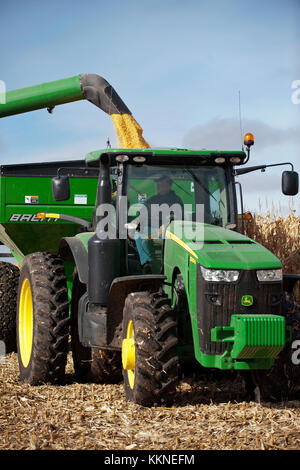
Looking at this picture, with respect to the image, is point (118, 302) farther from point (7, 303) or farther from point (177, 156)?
point (7, 303)

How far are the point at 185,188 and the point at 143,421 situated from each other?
228 centimetres

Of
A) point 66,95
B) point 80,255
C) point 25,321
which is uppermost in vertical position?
point 66,95

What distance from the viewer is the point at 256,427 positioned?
503 cm

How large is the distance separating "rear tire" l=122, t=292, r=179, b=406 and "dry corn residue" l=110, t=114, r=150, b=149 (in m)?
4.23

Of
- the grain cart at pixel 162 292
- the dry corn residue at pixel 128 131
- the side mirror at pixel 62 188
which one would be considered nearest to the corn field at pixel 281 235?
the dry corn residue at pixel 128 131

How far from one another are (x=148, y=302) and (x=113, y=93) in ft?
17.8

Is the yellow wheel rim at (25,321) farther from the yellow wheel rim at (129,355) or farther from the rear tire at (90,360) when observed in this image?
the yellow wheel rim at (129,355)

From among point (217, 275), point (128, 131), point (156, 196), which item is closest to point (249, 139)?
point (156, 196)

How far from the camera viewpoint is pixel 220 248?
18.5 feet

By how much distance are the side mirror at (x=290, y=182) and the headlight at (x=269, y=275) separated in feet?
3.61

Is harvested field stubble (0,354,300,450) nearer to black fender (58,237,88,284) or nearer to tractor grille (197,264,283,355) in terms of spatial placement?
tractor grille (197,264,283,355)

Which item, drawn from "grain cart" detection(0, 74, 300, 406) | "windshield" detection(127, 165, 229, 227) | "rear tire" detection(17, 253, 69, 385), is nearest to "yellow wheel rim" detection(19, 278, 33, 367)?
"grain cart" detection(0, 74, 300, 406)

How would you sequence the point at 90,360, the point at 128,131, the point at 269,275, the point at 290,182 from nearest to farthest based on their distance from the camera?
the point at 269,275 → the point at 290,182 → the point at 90,360 → the point at 128,131
